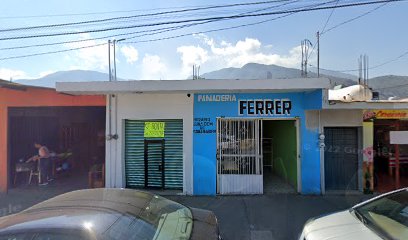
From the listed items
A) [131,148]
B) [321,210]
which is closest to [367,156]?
[321,210]

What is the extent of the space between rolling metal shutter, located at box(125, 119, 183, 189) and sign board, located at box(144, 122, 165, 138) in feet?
0.36

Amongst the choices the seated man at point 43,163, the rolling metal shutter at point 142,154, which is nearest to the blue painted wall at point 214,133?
the rolling metal shutter at point 142,154

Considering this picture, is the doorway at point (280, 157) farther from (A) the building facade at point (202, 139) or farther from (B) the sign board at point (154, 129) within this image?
(B) the sign board at point (154, 129)

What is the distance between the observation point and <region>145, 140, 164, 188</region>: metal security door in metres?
8.41

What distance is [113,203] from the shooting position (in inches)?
121

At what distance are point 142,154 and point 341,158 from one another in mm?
5799

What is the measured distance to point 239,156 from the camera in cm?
805

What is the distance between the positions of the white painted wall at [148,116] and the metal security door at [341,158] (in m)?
3.93

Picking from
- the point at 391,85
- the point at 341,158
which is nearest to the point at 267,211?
the point at 341,158

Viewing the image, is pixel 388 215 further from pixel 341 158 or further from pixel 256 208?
pixel 341 158

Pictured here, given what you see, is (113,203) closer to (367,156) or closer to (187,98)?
(187,98)

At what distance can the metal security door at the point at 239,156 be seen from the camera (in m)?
7.97

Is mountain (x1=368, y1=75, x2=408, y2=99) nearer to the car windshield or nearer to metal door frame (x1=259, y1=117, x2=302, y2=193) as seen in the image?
metal door frame (x1=259, y1=117, x2=302, y2=193)

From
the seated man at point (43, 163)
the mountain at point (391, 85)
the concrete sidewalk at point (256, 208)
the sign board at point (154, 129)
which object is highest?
the mountain at point (391, 85)
